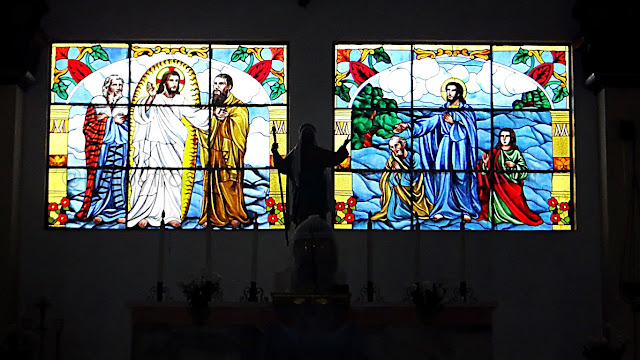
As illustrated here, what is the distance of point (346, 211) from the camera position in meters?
11.4

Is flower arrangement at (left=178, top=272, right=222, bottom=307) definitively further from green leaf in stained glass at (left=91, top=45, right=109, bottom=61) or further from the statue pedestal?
green leaf in stained glass at (left=91, top=45, right=109, bottom=61)

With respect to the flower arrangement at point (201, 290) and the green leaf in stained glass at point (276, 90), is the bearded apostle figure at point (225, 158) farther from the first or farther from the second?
the flower arrangement at point (201, 290)

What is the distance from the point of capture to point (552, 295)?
11.1 m

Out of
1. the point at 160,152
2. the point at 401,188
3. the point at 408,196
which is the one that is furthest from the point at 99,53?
the point at 408,196

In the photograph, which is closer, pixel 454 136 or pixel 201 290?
pixel 201 290

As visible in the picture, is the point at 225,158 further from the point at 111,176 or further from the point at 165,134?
the point at 111,176

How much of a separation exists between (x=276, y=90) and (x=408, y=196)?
1793 millimetres

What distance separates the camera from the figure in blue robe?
1141 centimetres

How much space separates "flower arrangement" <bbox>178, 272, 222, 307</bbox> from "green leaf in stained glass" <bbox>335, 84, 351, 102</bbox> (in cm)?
346

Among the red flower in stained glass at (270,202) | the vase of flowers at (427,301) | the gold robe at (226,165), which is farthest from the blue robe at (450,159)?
the vase of flowers at (427,301)

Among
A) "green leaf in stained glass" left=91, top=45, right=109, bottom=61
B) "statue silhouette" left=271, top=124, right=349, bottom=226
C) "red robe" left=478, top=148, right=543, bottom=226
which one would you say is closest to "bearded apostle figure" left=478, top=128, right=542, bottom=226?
"red robe" left=478, top=148, right=543, bottom=226

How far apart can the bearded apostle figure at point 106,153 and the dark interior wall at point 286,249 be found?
11.5 inches
